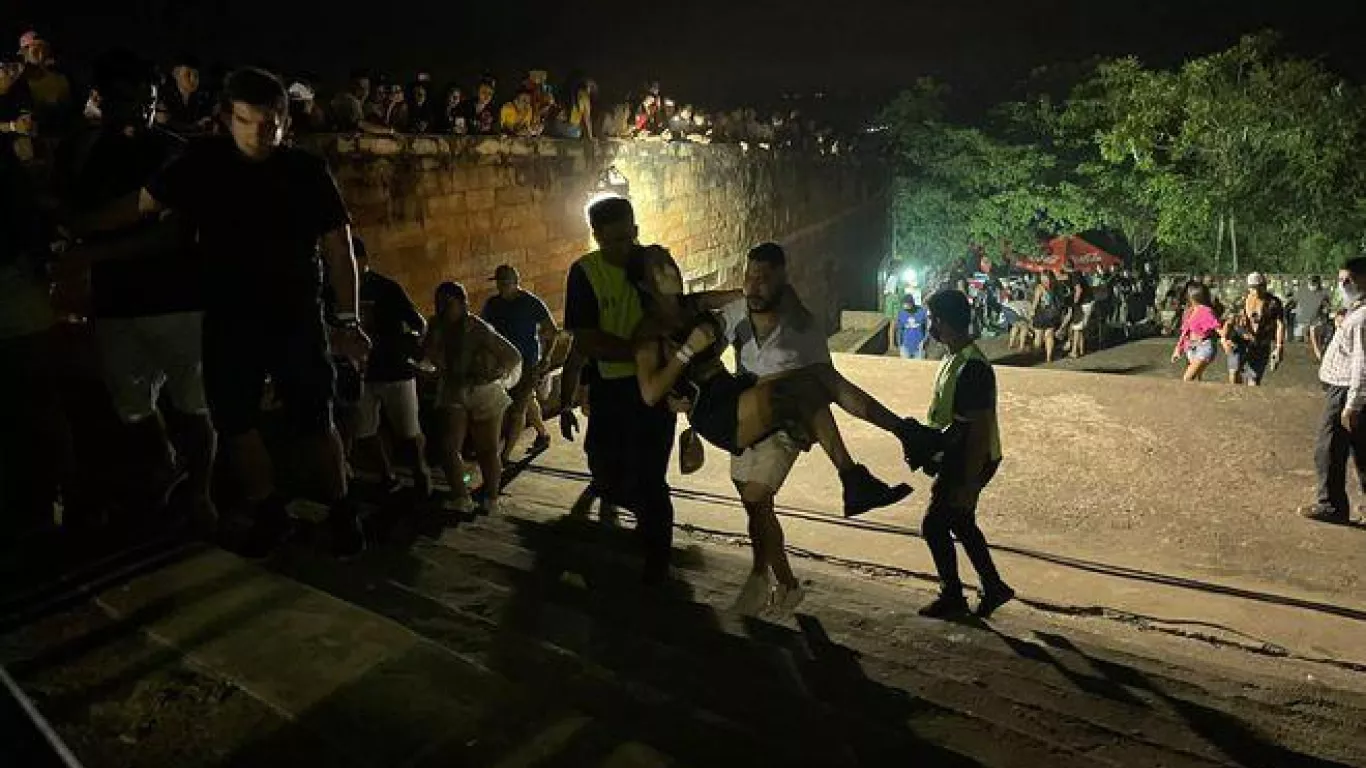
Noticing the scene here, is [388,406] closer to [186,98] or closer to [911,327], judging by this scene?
[186,98]

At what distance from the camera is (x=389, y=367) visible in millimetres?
4918

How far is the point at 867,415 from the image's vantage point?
3803mm

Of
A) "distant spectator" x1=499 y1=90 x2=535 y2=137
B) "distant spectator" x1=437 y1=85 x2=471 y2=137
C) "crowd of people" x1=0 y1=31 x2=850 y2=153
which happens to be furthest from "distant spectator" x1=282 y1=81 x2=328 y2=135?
"distant spectator" x1=499 y1=90 x2=535 y2=137

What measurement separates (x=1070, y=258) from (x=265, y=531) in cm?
2473

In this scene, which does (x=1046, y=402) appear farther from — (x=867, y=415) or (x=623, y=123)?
(x=623, y=123)

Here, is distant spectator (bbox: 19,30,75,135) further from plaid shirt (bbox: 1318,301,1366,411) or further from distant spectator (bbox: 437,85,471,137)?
plaid shirt (bbox: 1318,301,1366,411)

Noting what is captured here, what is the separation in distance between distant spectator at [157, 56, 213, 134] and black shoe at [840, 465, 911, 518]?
5.85 m

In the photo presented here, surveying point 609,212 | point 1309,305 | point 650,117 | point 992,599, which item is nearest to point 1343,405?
point 992,599

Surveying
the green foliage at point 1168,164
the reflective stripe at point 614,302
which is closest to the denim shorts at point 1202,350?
the reflective stripe at point 614,302

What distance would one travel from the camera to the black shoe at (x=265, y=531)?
A: 11.3 ft

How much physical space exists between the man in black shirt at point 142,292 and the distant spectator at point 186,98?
4.02 m

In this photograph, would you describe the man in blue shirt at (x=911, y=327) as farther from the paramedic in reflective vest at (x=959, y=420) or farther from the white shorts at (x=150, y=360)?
the white shorts at (x=150, y=360)

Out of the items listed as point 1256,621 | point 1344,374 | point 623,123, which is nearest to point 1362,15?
point 623,123

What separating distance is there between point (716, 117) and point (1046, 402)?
37.4 ft
